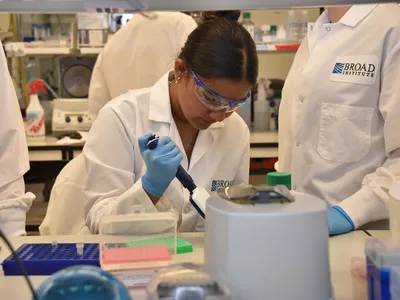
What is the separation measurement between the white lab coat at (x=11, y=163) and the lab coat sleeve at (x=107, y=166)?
7.9 inches

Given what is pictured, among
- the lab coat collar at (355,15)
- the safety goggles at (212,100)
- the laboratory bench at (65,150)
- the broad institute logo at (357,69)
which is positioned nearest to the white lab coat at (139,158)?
the safety goggles at (212,100)

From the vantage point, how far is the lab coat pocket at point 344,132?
178 centimetres

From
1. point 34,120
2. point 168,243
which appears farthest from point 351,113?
point 34,120

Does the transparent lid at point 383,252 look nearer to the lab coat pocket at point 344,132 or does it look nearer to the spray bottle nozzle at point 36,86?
the lab coat pocket at point 344,132

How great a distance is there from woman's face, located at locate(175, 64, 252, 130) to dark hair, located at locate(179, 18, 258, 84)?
0.06 feet

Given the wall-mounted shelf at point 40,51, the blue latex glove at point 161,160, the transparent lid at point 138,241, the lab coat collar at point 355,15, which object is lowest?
the transparent lid at point 138,241

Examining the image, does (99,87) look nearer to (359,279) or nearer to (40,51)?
(40,51)

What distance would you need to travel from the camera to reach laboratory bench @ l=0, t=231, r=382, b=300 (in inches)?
43.5

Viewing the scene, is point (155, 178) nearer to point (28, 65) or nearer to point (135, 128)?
point (135, 128)

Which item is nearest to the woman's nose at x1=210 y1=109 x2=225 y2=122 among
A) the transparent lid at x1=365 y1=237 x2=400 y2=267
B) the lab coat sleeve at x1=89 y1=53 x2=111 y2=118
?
the transparent lid at x1=365 y1=237 x2=400 y2=267

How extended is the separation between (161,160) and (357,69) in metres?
0.76

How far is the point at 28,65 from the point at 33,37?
219mm

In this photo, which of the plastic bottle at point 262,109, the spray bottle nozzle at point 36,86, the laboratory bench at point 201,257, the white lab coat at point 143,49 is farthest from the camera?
the plastic bottle at point 262,109

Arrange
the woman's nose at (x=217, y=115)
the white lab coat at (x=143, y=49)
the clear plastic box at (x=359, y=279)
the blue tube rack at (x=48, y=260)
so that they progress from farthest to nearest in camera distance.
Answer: the white lab coat at (x=143, y=49) → the woman's nose at (x=217, y=115) → the blue tube rack at (x=48, y=260) → the clear plastic box at (x=359, y=279)
